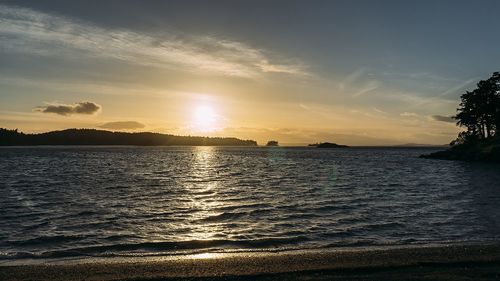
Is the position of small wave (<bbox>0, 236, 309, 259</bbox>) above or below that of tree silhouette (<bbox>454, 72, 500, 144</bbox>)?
below

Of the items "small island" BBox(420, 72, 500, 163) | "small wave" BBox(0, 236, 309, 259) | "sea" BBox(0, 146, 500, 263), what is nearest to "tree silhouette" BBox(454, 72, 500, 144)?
"small island" BBox(420, 72, 500, 163)

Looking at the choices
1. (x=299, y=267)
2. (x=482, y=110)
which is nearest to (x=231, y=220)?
(x=299, y=267)

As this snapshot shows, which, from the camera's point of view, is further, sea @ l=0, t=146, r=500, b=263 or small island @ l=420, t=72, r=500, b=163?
small island @ l=420, t=72, r=500, b=163

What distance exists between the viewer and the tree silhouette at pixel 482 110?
108062 millimetres

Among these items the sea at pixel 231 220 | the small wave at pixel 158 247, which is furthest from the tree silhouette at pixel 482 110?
the small wave at pixel 158 247

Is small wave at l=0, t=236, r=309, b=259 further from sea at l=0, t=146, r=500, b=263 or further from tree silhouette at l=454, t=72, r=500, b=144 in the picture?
tree silhouette at l=454, t=72, r=500, b=144

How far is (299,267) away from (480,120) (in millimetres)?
116769

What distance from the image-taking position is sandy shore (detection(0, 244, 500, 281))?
13508 millimetres

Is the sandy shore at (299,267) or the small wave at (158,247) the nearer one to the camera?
the sandy shore at (299,267)

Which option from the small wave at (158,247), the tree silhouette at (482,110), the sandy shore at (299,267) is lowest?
the small wave at (158,247)

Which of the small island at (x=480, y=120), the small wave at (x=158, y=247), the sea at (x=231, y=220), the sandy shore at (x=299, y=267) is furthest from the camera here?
the small island at (x=480, y=120)

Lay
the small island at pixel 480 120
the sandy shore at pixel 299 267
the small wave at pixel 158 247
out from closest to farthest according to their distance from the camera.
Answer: the sandy shore at pixel 299 267, the small wave at pixel 158 247, the small island at pixel 480 120

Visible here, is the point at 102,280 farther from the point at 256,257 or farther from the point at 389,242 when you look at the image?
the point at 389,242

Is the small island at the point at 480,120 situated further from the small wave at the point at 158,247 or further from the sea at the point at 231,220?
the small wave at the point at 158,247
